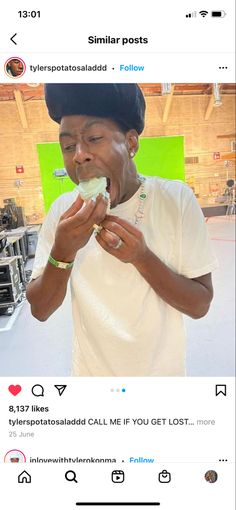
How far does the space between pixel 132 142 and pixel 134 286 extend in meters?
0.25

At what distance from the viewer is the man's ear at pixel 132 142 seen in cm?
50
